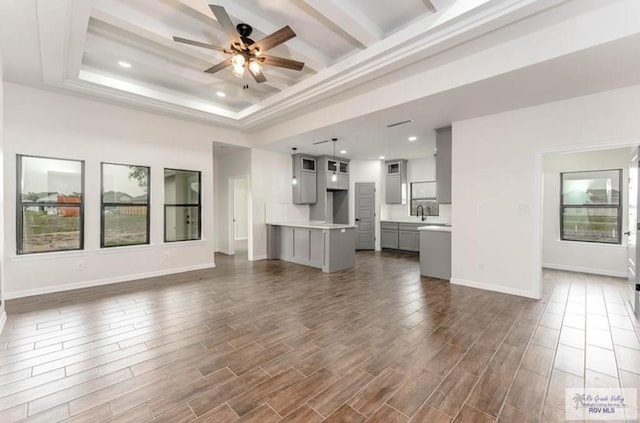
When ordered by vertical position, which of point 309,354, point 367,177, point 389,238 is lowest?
point 309,354

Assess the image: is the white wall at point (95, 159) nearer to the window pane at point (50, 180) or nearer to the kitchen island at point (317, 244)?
the window pane at point (50, 180)

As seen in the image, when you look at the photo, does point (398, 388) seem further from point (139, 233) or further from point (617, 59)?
A: point (139, 233)

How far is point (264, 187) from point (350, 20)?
471 cm

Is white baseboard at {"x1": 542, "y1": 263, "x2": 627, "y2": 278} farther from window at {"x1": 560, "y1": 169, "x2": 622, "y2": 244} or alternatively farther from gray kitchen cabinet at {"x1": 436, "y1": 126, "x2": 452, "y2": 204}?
gray kitchen cabinet at {"x1": 436, "y1": 126, "x2": 452, "y2": 204}

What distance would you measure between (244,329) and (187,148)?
14.0ft

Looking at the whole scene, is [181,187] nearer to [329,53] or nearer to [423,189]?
[329,53]

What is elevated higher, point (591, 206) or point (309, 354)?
point (591, 206)

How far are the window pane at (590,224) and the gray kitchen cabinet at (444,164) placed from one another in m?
2.99

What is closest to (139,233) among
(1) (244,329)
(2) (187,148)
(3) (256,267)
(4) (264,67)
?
(2) (187,148)

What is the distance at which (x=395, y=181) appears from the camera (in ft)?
27.7

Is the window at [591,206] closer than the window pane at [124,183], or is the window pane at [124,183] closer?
the window pane at [124,183]

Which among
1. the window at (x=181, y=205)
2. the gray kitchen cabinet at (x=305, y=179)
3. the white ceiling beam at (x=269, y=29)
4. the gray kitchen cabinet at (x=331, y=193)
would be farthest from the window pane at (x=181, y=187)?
the white ceiling beam at (x=269, y=29)

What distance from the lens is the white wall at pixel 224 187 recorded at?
23.9ft

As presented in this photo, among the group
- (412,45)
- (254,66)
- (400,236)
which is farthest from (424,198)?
(254,66)
